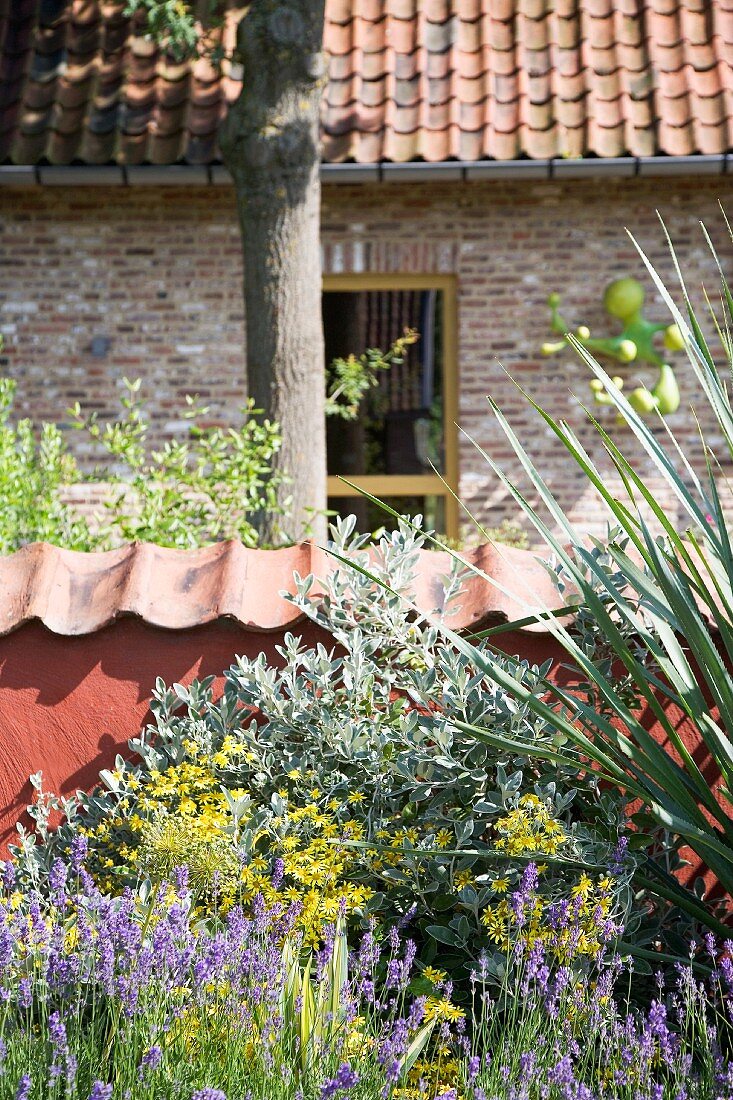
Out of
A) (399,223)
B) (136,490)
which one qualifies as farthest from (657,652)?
(399,223)

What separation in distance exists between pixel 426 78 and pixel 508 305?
5.26 feet

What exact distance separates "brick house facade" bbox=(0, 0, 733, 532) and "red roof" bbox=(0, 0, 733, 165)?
0.8 inches

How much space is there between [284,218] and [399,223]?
2.73 m

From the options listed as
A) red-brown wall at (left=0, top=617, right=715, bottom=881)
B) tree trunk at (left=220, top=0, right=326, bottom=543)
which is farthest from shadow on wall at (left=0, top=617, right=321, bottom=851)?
tree trunk at (left=220, top=0, right=326, bottom=543)

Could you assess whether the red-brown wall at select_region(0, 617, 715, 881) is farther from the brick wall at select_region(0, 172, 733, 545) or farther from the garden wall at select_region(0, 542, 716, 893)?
the brick wall at select_region(0, 172, 733, 545)

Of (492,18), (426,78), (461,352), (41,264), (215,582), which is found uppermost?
(492,18)

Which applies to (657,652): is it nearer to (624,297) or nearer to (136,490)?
(136,490)

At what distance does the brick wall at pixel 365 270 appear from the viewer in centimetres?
811

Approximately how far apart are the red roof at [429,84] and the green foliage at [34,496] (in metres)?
3.66

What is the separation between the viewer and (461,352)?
823 centimetres

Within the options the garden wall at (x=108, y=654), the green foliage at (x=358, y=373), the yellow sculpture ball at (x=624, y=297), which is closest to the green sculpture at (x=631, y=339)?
the yellow sculpture ball at (x=624, y=297)

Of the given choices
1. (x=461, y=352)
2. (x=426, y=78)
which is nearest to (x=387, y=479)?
(x=461, y=352)

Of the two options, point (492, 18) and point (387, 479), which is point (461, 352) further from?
point (492, 18)

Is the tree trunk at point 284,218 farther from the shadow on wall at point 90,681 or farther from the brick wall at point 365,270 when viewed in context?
the shadow on wall at point 90,681
